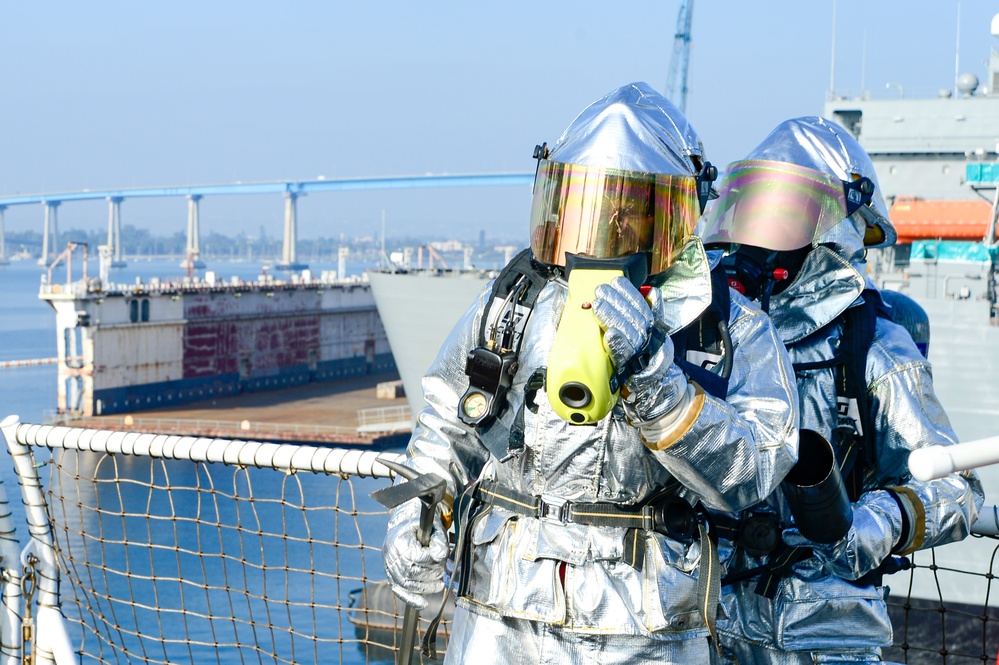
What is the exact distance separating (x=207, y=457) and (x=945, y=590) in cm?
1407

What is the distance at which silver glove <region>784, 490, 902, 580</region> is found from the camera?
271cm

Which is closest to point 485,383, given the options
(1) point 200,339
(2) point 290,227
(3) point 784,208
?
(3) point 784,208

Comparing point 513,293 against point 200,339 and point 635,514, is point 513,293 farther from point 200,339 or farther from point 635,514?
point 200,339

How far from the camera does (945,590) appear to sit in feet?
50.5

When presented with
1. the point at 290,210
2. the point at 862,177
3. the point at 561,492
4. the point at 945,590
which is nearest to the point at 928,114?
the point at 945,590

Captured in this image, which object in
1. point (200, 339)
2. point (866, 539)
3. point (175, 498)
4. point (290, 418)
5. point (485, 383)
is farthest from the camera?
point (200, 339)

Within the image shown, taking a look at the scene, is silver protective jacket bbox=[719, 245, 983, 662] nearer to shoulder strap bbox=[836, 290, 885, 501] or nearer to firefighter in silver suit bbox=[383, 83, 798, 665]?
shoulder strap bbox=[836, 290, 885, 501]

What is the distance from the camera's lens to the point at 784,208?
3.36 metres

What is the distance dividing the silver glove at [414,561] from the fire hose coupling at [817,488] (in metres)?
0.81

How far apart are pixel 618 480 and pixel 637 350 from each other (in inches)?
16.7

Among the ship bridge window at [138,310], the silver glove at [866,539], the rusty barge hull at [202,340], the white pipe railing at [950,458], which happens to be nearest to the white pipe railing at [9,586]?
the silver glove at [866,539]

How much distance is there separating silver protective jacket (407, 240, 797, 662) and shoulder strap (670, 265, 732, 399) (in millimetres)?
39

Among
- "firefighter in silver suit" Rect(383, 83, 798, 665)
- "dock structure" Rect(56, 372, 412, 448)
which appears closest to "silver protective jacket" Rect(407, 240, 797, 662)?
"firefighter in silver suit" Rect(383, 83, 798, 665)

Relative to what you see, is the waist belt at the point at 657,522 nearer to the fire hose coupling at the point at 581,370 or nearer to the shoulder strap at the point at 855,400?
the fire hose coupling at the point at 581,370
